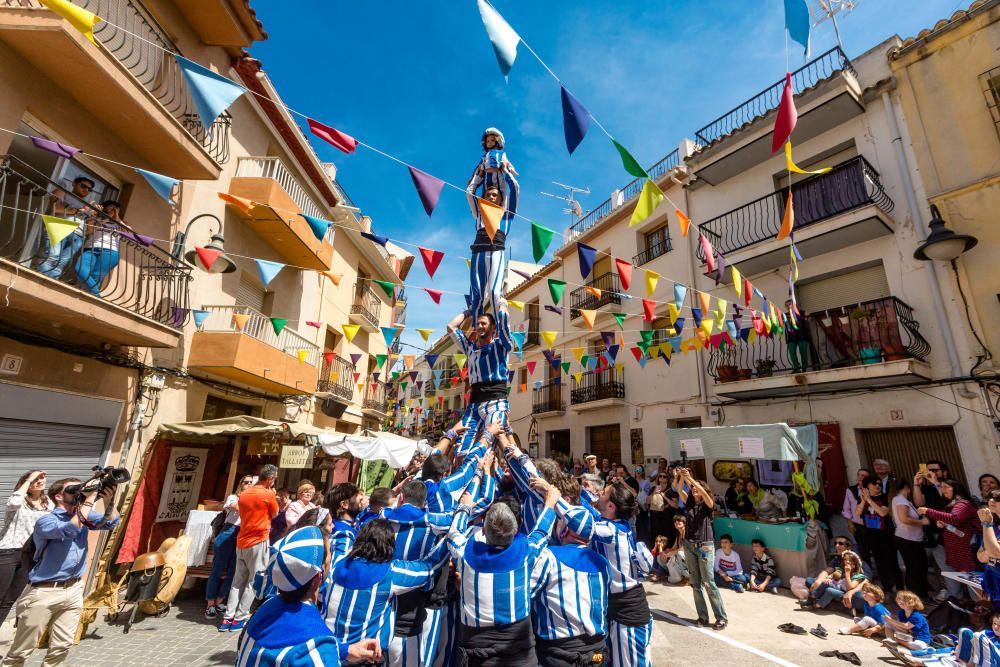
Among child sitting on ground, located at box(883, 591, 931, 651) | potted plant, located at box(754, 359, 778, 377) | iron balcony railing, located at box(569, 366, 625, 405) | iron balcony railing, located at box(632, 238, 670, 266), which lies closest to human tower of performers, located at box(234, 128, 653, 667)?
child sitting on ground, located at box(883, 591, 931, 651)

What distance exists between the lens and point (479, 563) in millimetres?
2826

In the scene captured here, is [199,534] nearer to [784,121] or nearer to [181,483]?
[181,483]

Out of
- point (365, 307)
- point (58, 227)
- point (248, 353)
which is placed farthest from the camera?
point (365, 307)

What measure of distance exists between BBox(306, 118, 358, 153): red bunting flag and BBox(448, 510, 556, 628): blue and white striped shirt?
141 inches

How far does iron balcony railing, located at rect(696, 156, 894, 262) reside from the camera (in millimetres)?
9727

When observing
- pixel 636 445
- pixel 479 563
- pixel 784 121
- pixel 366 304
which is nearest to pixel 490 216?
pixel 479 563

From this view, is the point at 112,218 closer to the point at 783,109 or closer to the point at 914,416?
the point at 783,109

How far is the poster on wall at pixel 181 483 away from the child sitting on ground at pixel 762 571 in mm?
9812

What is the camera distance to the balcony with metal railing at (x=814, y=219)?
9.62 metres

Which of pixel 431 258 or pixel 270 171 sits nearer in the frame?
pixel 431 258

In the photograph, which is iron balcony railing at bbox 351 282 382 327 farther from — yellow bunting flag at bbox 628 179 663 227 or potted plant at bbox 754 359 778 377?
yellow bunting flag at bbox 628 179 663 227

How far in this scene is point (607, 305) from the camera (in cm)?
1566

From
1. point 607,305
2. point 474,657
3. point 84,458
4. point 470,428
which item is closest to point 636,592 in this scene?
point 474,657

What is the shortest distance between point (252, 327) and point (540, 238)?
23.5ft
